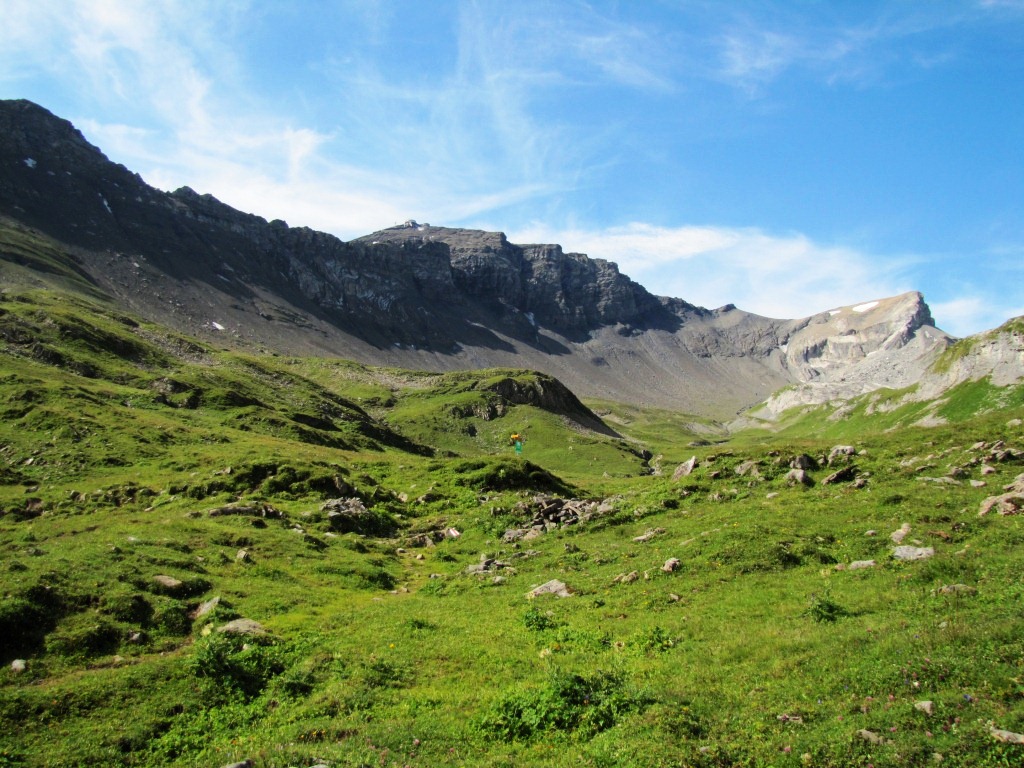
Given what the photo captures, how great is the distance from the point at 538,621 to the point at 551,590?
13.8ft

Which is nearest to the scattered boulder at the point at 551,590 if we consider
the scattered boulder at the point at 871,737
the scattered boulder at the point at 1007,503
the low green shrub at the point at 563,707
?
the low green shrub at the point at 563,707

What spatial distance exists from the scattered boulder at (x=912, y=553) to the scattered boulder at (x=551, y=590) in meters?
12.0

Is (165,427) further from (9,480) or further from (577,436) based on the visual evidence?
(577,436)

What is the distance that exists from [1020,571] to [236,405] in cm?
Answer: 10876

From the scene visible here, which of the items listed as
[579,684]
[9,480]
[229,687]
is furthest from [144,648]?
[9,480]

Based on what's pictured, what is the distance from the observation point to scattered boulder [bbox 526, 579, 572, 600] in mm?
24844

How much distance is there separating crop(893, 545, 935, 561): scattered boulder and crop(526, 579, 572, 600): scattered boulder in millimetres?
11975

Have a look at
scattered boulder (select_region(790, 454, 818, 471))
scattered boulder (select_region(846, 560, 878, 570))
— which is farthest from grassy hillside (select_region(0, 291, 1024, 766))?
scattered boulder (select_region(790, 454, 818, 471))

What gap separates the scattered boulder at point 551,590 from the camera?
24844mm

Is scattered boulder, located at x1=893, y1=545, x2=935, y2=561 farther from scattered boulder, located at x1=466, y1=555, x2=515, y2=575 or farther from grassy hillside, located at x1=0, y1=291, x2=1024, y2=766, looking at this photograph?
scattered boulder, located at x1=466, y1=555, x2=515, y2=575

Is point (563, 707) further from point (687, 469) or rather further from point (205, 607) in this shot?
point (687, 469)

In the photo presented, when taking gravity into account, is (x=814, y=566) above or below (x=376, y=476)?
Answer: above

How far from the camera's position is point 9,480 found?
159 feet

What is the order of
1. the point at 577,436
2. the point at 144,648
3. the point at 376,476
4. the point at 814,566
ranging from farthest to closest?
the point at 577,436, the point at 376,476, the point at 814,566, the point at 144,648
